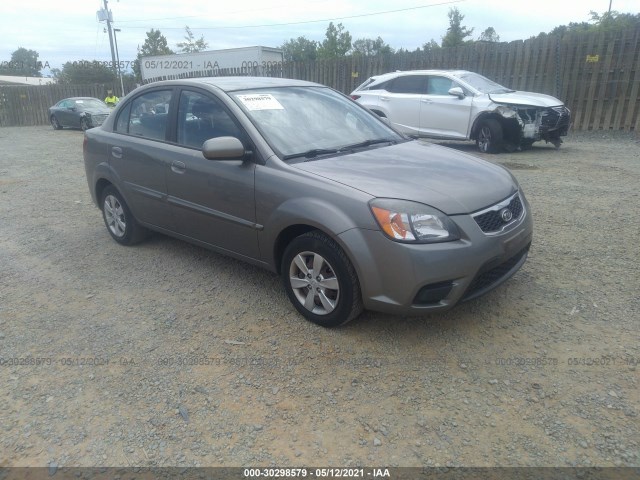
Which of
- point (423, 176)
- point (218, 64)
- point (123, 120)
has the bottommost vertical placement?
point (423, 176)

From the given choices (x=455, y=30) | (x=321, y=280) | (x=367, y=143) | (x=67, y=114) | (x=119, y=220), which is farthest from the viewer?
(x=455, y=30)

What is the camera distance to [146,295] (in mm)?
4164

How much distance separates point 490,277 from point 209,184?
7.28 feet

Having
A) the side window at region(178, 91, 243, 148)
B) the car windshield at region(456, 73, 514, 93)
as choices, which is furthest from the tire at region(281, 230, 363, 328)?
the car windshield at region(456, 73, 514, 93)

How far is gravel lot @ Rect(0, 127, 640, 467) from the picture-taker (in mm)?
2453

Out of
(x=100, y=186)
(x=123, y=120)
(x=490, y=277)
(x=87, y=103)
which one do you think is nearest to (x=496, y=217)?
(x=490, y=277)

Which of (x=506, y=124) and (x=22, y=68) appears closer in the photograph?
(x=506, y=124)

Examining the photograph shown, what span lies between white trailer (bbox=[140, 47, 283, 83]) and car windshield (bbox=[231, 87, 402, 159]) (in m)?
16.2

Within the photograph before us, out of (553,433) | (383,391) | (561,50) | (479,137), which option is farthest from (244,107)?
(561,50)

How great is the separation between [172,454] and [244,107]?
252cm

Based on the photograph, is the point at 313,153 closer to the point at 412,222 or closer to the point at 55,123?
the point at 412,222

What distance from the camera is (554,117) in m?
9.40

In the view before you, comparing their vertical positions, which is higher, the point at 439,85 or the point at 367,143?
the point at 439,85

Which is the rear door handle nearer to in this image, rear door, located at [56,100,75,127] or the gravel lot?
the gravel lot
